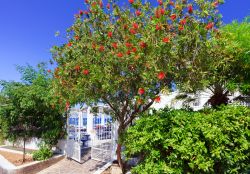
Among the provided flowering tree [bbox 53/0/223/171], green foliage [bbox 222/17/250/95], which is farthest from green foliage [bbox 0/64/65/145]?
green foliage [bbox 222/17/250/95]

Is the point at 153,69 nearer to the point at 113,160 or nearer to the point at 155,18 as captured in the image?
the point at 155,18

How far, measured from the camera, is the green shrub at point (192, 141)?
9.22m

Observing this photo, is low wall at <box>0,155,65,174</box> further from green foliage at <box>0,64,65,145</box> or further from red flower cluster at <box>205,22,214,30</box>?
red flower cluster at <box>205,22,214,30</box>

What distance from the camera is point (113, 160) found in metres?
14.8

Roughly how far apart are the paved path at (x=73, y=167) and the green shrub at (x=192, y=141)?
6035mm

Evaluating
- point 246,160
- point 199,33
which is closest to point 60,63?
point 199,33

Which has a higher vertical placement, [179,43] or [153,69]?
[179,43]

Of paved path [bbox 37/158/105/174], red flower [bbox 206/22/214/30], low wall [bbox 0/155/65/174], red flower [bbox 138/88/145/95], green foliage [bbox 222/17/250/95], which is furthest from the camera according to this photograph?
low wall [bbox 0/155/65/174]

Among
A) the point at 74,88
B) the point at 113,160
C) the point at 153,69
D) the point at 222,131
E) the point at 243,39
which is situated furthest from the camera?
the point at 113,160

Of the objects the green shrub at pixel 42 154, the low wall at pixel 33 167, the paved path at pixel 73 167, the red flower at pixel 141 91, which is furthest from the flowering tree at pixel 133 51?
the green shrub at pixel 42 154

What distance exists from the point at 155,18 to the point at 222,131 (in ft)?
14.0

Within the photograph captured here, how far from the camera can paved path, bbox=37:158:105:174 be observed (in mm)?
15542

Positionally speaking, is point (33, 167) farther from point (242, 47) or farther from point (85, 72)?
point (242, 47)

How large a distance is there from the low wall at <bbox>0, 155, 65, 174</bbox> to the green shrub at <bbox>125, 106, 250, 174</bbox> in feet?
27.7
